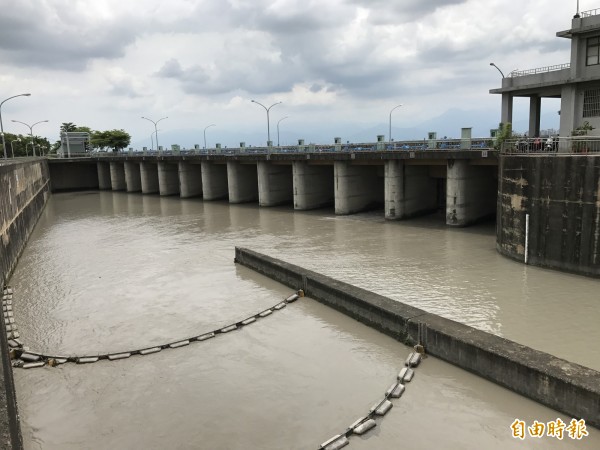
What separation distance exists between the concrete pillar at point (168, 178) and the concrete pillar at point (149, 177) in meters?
4.67

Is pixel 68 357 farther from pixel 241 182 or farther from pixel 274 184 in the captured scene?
pixel 241 182

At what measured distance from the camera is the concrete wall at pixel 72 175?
3381 inches

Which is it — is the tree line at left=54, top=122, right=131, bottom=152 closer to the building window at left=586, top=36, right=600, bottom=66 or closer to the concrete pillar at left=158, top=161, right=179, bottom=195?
the concrete pillar at left=158, top=161, right=179, bottom=195

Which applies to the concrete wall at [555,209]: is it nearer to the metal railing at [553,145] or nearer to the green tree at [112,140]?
the metal railing at [553,145]

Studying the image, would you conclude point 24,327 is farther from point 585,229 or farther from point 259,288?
point 585,229

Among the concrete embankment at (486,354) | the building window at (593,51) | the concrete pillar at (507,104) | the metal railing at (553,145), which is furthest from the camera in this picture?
the concrete pillar at (507,104)

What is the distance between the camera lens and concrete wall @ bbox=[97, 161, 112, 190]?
88.2m

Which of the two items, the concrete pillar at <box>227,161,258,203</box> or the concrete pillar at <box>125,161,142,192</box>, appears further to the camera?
the concrete pillar at <box>125,161,142,192</box>

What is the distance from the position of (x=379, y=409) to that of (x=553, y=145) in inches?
708

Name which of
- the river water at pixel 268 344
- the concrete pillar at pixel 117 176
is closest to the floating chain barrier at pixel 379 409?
the river water at pixel 268 344

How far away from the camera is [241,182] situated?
2250 inches

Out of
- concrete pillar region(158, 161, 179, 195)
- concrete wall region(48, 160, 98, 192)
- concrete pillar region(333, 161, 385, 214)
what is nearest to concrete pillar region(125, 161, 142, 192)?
concrete pillar region(158, 161, 179, 195)

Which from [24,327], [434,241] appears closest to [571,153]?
[434,241]

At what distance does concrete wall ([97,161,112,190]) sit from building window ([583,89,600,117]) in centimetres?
7779
